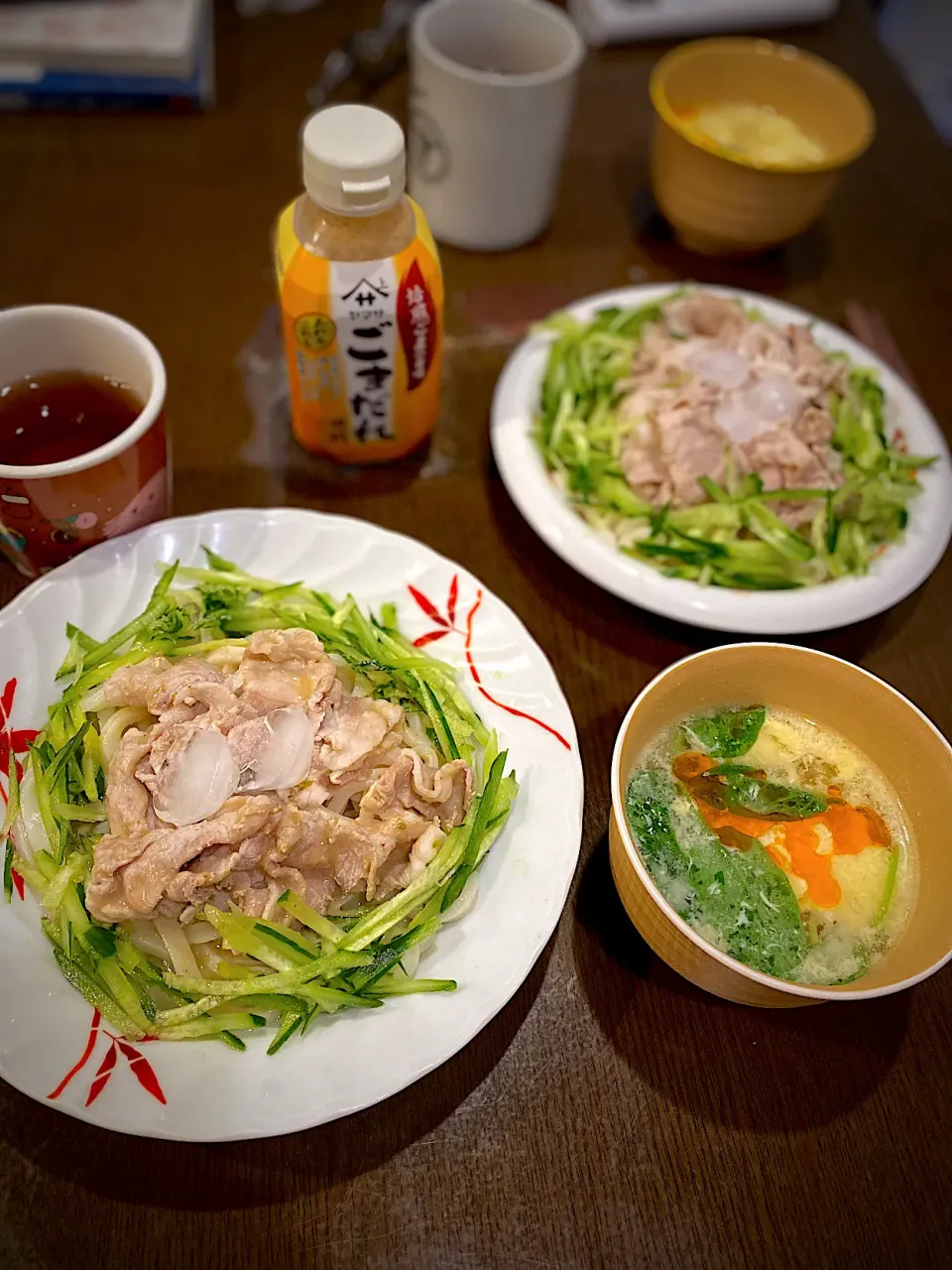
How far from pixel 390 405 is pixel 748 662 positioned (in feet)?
2.47

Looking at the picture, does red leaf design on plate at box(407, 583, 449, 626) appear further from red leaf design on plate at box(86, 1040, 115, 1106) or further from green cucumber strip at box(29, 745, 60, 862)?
red leaf design on plate at box(86, 1040, 115, 1106)

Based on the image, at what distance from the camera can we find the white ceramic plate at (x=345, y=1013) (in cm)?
100

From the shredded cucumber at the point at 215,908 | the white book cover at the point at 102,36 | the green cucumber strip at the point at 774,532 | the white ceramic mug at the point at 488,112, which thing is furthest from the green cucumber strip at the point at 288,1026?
the white book cover at the point at 102,36

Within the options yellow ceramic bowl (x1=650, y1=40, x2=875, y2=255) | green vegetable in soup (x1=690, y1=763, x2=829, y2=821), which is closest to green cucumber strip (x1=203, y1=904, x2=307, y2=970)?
green vegetable in soup (x1=690, y1=763, x2=829, y2=821)

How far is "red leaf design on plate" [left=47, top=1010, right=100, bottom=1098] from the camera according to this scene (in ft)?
3.25

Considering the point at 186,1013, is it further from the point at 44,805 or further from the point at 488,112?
the point at 488,112

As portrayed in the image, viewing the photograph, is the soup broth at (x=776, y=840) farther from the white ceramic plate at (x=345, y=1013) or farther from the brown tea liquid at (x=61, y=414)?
the brown tea liquid at (x=61, y=414)

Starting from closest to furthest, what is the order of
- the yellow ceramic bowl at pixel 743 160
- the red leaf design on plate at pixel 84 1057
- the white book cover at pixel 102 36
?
the red leaf design on plate at pixel 84 1057 < the yellow ceramic bowl at pixel 743 160 < the white book cover at pixel 102 36

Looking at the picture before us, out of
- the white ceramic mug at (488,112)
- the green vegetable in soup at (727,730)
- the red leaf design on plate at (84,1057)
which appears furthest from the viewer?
the white ceramic mug at (488,112)

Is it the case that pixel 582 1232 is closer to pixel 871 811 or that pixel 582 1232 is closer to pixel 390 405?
pixel 871 811

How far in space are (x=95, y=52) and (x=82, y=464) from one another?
151 cm

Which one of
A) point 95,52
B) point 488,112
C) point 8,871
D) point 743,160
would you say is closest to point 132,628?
point 8,871

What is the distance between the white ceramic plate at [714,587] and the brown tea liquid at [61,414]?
627 mm

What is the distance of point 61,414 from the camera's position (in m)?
1.43
